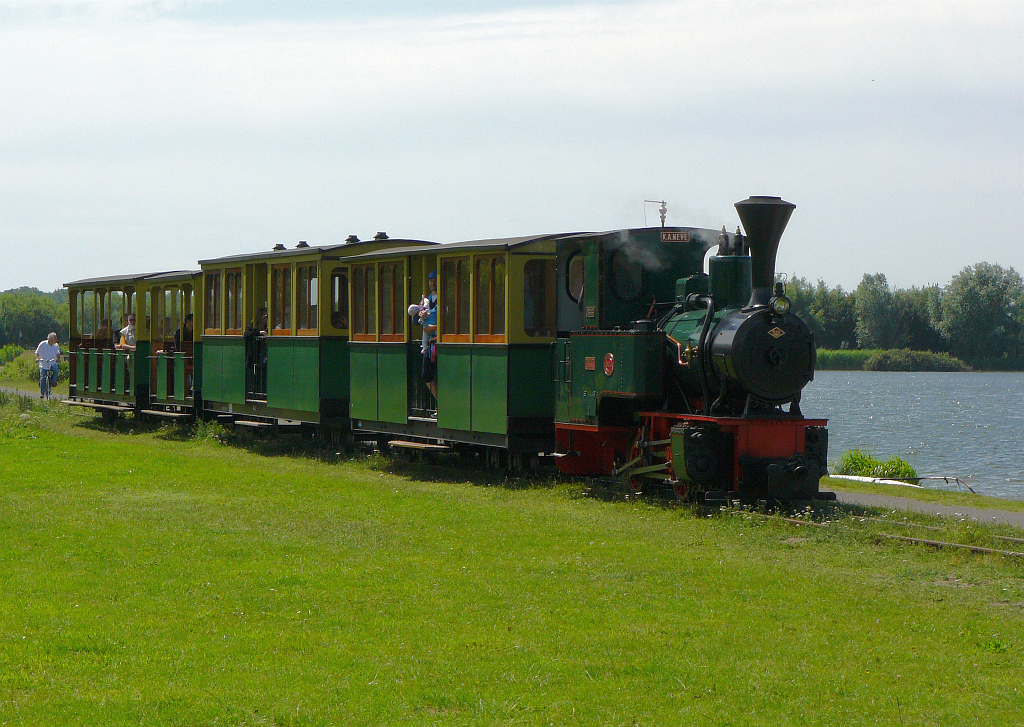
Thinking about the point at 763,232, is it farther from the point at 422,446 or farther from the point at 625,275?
the point at 422,446

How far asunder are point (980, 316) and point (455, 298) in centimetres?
6777

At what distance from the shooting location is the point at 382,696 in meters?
5.96

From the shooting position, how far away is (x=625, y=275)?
14.2 metres

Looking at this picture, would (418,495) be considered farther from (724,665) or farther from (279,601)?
(724,665)

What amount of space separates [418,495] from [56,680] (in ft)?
25.9

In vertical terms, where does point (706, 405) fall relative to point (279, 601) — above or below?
above

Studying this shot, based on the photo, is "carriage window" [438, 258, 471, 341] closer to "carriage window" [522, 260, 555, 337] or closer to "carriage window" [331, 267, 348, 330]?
"carriage window" [522, 260, 555, 337]

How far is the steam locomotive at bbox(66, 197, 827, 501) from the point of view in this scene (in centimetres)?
1242

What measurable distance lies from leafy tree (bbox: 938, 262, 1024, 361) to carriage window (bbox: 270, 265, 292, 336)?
64.8 meters

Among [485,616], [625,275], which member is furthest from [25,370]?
[485,616]

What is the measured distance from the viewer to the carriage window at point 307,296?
1939cm

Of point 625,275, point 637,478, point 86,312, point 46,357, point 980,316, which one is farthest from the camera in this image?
point 980,316

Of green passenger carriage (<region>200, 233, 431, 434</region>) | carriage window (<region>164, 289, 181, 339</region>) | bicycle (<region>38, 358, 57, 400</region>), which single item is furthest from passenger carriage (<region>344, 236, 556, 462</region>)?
bicycle (<region>38, 358, 57, 400</region>)

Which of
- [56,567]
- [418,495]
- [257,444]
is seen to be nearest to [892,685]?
[56,567]
